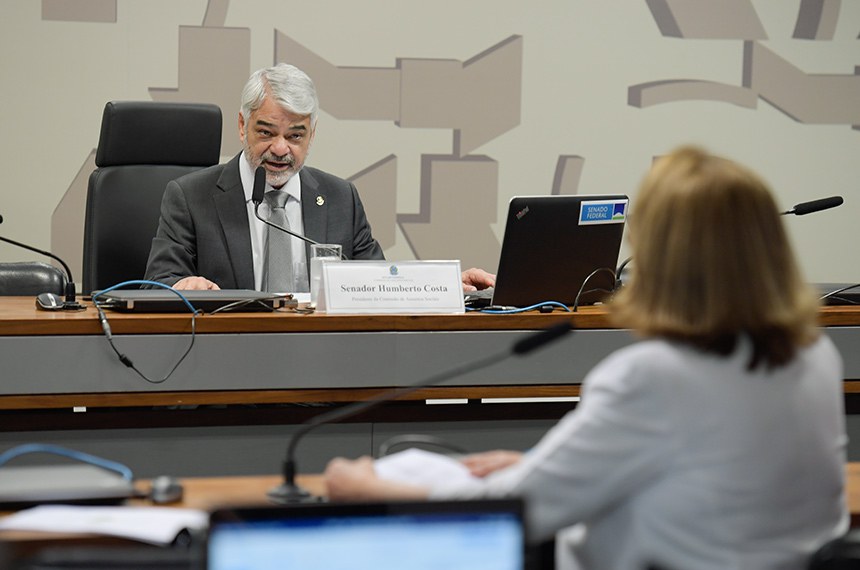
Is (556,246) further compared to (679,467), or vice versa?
(556,246)

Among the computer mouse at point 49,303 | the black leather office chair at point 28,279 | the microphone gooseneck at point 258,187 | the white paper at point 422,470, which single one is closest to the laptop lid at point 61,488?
the white paper at point 422,470

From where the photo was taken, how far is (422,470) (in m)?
1.41

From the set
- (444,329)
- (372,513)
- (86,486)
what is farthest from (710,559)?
(444,329)

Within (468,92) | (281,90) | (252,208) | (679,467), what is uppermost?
(468,92)

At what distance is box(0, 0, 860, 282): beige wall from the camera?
15.1 ft

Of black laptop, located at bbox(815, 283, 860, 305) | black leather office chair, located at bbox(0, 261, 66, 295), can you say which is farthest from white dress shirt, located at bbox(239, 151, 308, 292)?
black laptop, located at bbox(815, 283, 860, 305)

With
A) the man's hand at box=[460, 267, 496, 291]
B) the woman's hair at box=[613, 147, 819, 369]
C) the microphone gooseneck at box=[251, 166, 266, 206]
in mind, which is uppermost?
the microphone gooseneck at box=[251, 166, 266, 206]

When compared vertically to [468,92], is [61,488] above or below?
below

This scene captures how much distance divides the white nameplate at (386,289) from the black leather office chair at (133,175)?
3.82 ft

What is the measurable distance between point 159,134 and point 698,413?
2.81 m

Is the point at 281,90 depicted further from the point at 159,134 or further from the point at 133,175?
the point at 133,175

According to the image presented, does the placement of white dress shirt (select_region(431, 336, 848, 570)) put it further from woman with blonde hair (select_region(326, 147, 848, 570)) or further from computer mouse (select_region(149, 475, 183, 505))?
computer mouse (select_region(149, 475, 183, 505))

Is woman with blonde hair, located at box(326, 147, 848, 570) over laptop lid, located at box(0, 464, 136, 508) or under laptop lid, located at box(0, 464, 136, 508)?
over

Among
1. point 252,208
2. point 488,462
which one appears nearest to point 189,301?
point 252,208
